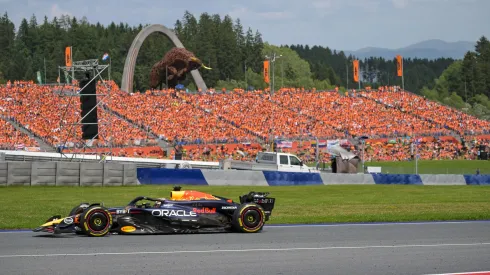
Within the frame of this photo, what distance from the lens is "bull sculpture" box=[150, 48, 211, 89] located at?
241ft

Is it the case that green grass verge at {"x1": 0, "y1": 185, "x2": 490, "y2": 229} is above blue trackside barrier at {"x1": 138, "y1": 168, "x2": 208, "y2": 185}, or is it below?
below

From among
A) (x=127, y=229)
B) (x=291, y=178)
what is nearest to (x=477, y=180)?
(x=291, y=178)

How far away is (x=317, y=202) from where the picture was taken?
26938mm

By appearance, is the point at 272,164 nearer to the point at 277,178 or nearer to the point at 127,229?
the point at 277,178

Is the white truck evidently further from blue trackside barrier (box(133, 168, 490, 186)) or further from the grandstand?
the grandstand

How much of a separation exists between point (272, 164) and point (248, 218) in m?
24.3

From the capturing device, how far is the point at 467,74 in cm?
14362

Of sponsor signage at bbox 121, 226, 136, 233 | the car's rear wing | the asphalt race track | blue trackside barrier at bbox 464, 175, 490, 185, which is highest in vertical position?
blue trackside barrier at bbox 464, 175, 490, 185

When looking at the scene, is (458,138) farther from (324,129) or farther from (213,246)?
(213,246)

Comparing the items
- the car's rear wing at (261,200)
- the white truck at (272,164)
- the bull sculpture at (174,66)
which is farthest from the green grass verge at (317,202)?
the bull sculpture at (174,66)

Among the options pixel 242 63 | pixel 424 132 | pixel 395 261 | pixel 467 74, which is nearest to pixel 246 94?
pixel 424 132

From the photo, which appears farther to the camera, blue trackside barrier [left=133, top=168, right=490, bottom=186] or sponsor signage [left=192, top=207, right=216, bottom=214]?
blue trackside barrier [left=133, top=168, right=490, bottom=186]

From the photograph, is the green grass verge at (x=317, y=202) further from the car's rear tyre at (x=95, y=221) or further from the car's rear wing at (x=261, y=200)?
the car's rear tyre at (x=95, y=221)

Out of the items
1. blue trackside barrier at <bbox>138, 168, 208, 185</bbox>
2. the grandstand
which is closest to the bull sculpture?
the grandstand
